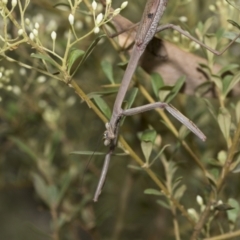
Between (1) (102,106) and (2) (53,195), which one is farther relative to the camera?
(2) (53,195)

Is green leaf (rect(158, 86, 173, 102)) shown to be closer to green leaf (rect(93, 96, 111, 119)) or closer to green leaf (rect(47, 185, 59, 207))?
green leaf (rect(93, 96, 111, 119))

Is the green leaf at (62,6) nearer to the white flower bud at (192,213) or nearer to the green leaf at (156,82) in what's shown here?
the green leaf at (156,82)

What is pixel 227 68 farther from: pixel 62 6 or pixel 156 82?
pixel 62 6

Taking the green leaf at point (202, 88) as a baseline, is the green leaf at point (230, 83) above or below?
above

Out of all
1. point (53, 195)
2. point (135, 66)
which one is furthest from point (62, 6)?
point (53, 195)

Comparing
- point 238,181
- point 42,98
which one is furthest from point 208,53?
point 42,98

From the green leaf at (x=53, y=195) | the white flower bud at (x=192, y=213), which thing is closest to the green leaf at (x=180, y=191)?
the white flower bud at (x=192, y=213)

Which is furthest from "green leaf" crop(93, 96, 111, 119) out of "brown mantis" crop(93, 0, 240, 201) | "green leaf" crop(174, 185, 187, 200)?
"green leaf" crop(174, 185, 187, 200)

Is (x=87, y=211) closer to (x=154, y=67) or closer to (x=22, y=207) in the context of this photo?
(x=154, y=67)
